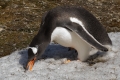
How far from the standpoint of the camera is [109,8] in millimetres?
7219

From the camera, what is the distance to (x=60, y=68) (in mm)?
4266

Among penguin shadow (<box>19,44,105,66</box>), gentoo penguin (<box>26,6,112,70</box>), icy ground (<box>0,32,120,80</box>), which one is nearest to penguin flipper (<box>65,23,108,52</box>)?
gentoo penguin (<box>26,6,112,70</box>)

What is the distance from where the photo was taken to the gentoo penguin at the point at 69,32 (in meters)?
4.00

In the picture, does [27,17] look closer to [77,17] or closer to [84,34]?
[77,17]

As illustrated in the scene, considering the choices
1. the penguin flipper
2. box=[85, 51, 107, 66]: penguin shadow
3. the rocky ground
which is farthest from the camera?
the rocky ground

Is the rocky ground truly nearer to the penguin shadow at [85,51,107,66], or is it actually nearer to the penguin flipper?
the penguin shadow at [85,51,107,66]

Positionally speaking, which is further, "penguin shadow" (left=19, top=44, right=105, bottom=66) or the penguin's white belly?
"penguin shadow" (left=19, top=44, right=105, bottom=66)

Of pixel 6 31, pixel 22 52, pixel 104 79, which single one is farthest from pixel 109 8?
pixel 104 79

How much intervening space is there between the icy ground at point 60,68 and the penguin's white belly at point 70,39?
0.24 meters

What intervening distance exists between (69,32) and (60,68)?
513mm

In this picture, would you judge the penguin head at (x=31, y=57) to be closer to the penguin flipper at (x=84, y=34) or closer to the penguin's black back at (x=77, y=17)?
the penguin's black back at (x=77, y=17)

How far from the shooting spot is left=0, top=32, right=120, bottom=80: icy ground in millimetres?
4066

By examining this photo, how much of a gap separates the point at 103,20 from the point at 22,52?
7.31 ft

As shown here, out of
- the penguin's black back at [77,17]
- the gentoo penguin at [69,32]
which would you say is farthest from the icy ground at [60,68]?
the penguin's black back at [77,17]
